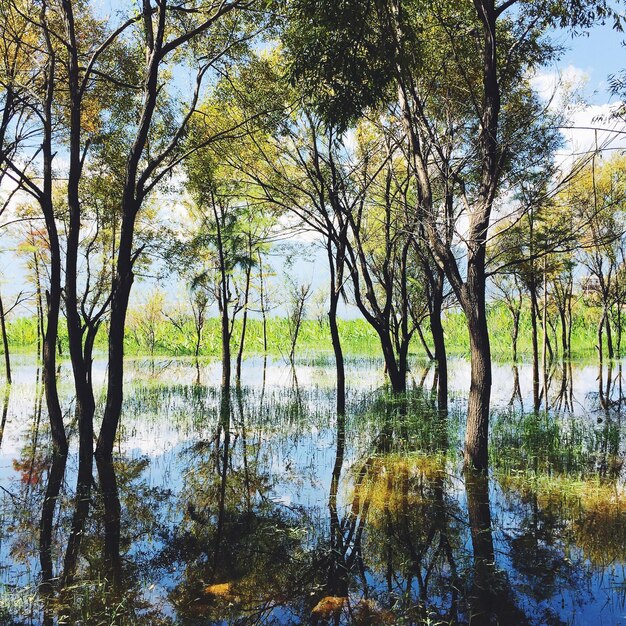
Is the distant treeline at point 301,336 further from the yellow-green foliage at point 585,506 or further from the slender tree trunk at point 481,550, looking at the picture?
the slender tree trunk at point 481,550

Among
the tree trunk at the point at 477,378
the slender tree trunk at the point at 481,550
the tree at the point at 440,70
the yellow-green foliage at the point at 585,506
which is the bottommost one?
the slender tree trunk at the point at 481,550

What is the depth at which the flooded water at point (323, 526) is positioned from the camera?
4117 mm

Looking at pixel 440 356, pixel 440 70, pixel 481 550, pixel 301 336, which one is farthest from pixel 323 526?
pixel 301 336

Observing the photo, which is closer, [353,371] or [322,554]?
[322,554]

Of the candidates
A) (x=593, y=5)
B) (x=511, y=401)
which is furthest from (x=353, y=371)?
(x=593, y=5)

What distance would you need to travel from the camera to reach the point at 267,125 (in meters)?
11.5

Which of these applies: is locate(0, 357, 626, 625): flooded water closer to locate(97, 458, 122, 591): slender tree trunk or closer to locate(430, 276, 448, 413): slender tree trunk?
locate(97, 458, 122, 591): slender tree trunk

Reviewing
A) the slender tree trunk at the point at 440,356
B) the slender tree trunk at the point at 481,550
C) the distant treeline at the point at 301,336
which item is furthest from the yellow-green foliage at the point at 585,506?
the distant treeline at the point at 301,336

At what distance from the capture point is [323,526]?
577 cm

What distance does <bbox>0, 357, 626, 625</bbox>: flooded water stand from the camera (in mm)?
4117

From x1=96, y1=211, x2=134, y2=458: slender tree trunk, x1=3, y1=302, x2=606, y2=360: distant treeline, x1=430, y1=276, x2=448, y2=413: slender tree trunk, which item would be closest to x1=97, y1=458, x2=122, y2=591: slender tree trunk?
x1=96, y1=211, x2=134, y2=458: slender tree trunk

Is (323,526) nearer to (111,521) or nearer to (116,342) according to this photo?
(111,521)

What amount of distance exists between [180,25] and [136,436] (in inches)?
332

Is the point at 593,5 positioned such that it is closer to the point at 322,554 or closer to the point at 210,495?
the point at 322,554
